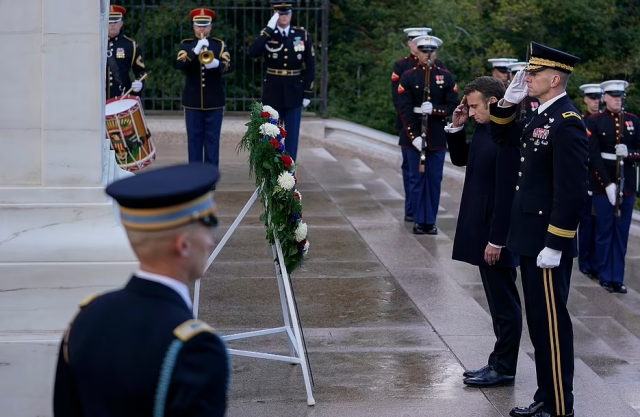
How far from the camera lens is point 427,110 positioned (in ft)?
34.1

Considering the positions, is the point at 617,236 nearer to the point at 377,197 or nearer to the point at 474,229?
the point at 377,197

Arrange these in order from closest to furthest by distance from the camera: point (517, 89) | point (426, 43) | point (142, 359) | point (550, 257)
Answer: point (142, 359)
point (550, 257)
point (517, 89)
point (426, 43)

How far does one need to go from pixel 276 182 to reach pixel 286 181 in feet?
0.23

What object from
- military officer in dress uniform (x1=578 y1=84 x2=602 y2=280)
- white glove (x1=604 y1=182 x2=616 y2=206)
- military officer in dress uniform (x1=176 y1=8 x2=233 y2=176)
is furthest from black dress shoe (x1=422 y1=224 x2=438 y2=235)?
military officer in dress uniform (x1=176 y1=8 x2=233 y2=176)

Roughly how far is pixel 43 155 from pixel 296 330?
5.03 feet

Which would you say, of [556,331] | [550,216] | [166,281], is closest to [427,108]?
[550,216]

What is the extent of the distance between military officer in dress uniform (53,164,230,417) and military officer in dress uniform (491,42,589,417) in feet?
9.80

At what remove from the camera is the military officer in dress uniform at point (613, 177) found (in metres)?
9.88

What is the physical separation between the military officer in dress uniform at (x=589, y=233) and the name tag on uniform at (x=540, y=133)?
524 cm

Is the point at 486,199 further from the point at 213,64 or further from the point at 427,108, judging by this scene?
the point at 213,64

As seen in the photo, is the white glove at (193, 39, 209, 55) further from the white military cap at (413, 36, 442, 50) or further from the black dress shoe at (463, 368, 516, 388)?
the black dress shoe at (463, 368, 516, 388)

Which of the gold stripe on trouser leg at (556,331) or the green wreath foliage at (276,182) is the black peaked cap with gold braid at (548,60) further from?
the green wreath foliage at (276,182)

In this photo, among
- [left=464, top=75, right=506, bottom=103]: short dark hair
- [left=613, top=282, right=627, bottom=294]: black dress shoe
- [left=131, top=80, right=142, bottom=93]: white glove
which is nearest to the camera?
[left=464, top=75, right=506, bottom=103]: short dark hair

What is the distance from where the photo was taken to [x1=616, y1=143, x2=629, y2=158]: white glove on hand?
390 inches
